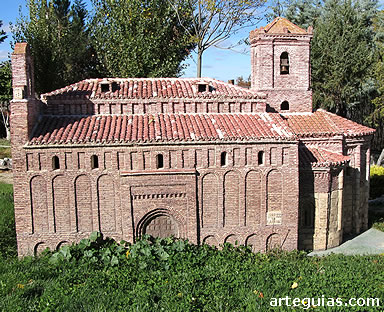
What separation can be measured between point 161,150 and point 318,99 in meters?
22.5

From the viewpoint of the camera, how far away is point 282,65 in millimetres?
17484

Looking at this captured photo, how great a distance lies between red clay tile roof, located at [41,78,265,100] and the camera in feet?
47.2

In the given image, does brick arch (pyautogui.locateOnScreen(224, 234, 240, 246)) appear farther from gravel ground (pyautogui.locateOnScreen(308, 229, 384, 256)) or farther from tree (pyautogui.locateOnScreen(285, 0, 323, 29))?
tree (pyautogui.locateOnScreen(285, 0, 323, 29))

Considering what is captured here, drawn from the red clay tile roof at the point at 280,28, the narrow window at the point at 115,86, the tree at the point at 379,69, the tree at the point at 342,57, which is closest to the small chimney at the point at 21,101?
the narrow window at the point at 115,86

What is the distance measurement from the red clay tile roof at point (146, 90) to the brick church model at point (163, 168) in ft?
0.14

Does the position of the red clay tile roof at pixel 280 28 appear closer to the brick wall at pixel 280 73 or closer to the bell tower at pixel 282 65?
the bell tower at pixel 282 65

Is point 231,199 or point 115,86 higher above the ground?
point 115,86

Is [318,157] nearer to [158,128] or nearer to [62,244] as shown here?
[158,128]

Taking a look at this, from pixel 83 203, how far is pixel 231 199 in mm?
5402

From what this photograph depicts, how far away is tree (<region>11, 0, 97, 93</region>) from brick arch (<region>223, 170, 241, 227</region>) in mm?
20018

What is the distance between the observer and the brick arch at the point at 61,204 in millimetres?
12969

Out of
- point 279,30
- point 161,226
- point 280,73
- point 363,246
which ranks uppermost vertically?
point 279,30

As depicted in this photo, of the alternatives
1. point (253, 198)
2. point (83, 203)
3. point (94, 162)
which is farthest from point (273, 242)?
point (94, 162)

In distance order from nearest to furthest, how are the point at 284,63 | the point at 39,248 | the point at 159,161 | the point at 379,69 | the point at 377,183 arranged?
1. the point at 39,248
2. the point at 159,161
3. the point at 284,63
4. the point at 377,183
5. the point at 379,69
